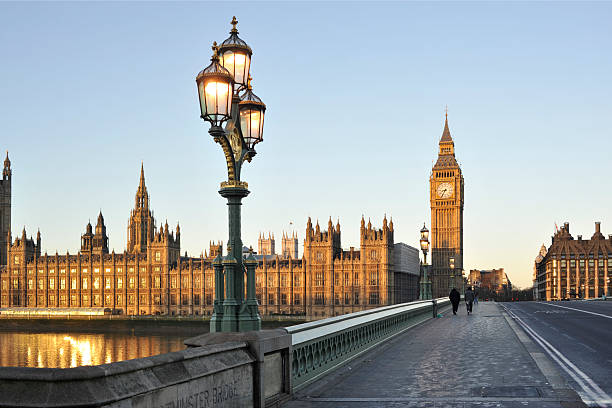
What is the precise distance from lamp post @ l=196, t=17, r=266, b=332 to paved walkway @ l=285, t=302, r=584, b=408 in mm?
1870

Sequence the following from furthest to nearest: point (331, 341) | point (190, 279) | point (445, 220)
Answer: point (445, 220)
point (190, 279)
point (331, 341)

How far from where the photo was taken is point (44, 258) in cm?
16788

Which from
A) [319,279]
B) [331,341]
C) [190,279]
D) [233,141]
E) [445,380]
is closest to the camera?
[233,141]

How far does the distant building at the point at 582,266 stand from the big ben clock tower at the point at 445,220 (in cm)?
2741

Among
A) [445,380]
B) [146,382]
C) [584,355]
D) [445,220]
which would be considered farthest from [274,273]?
[146,382]

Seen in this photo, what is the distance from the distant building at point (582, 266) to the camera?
6713 inches

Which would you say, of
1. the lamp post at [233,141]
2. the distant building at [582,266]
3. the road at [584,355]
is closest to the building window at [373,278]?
the distant building at [582,266]

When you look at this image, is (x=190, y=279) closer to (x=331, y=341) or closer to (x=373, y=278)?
(x=373, y=278)

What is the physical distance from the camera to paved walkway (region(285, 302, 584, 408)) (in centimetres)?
1143

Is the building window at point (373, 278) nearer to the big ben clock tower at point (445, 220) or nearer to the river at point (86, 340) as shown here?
the river at point (86, 340)

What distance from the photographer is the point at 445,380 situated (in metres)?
13.8

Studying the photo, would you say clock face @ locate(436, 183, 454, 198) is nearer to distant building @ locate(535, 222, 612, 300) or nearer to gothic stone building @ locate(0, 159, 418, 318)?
gothic stone building @ locate(0, 159, 418, 318)

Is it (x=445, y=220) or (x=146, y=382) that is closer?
(x=146, y=382)

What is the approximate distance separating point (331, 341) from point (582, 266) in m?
176
